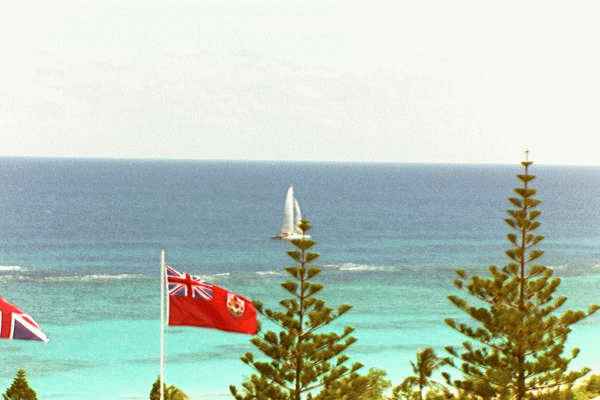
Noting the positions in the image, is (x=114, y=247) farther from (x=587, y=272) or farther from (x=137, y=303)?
(x=587, y=272)

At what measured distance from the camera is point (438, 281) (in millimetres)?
71500

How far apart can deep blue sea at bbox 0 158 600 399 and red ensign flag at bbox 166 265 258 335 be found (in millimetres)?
23514

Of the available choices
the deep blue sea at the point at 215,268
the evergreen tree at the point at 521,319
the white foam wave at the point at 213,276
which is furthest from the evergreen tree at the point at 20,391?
the white foam wave at the point at 213,276

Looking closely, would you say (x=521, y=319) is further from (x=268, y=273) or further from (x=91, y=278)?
(x=268, y=273)

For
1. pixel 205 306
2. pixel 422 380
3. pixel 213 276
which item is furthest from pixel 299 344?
pixel 213 276

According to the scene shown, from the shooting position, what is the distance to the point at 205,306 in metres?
17.9

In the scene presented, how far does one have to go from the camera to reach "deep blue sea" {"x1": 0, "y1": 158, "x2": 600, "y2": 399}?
4719cm

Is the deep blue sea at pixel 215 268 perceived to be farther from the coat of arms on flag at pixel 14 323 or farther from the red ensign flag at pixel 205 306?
the coat of arms on flag at pixel 14 323

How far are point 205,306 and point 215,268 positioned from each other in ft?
200

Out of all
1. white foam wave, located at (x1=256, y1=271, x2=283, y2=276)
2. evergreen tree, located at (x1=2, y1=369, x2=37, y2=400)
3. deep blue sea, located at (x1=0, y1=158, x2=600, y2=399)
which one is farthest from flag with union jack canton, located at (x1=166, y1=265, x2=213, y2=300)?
white foam wave, located at (x1=256, y1=271, x2=283, y2=276)

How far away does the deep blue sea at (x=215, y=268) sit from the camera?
47.2 metres

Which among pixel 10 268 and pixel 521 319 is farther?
pixel 10 268

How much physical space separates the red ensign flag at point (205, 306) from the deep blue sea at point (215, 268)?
77.1ft

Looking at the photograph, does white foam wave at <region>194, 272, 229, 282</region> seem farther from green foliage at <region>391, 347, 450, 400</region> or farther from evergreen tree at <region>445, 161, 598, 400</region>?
evergreen tree at <region>445, 161, 598, 400</region>
